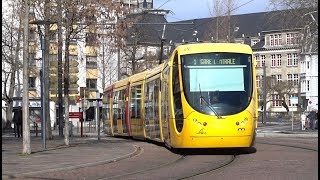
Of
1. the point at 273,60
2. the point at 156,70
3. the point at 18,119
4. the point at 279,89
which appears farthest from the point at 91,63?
the point at 273,60

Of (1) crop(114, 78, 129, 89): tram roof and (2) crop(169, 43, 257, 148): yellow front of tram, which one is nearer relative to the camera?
(2) crop(169, 43, 257, 148): yellow front of tram

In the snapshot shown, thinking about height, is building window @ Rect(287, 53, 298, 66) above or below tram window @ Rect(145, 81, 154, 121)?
above

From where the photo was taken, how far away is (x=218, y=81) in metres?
19.4

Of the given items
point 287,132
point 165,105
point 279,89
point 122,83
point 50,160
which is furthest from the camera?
point 279,89

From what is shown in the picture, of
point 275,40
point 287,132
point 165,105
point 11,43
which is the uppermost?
point 275,40

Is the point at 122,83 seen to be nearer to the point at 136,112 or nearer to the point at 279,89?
the point at 136,112

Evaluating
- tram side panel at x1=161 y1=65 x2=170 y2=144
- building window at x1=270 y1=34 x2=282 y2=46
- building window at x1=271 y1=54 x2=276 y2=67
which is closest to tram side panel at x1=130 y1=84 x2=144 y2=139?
tram side panel at x1=161 y1=65 x2=170 y2=144

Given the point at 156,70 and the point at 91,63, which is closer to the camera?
the point at 156,70

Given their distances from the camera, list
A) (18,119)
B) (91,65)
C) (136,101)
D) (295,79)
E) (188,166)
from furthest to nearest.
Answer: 1. (295,79)
2. (91,65)
3. (18,119)
4. (136,101)
5. (188,166)

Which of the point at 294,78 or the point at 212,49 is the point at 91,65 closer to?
the point at 212,49

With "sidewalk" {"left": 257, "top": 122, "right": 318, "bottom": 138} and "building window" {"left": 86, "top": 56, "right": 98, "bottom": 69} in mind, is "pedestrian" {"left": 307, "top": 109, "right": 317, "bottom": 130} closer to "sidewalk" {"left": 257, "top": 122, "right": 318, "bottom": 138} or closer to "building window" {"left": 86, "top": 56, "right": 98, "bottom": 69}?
"sidewalk" {"left": 257, "top": 122, "right": 318, "bottom": 138}

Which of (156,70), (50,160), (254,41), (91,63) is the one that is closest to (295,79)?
(254,41)

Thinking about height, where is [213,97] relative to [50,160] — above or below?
above

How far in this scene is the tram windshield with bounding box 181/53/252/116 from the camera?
62.2 ft
